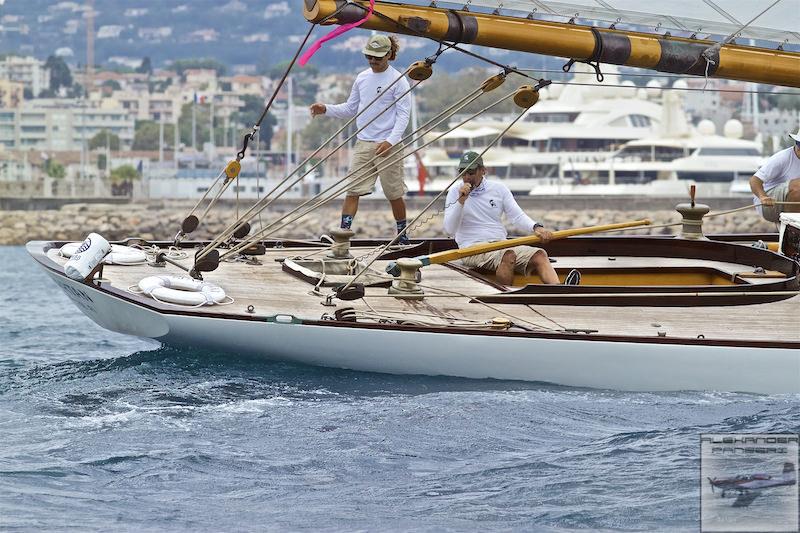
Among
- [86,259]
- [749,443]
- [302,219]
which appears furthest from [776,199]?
[302,219]

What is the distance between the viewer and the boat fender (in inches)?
366

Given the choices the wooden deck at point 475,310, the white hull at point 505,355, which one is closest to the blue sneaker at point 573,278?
the wooden deck at point 475,310

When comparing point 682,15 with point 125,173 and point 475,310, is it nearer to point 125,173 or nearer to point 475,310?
point 475,310

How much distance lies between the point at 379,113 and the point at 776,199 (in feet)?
11.3

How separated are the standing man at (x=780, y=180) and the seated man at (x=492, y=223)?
2.31 meters

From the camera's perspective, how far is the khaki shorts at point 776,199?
1144cm

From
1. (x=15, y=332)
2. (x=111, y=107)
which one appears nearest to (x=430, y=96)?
(x=111, y=107)

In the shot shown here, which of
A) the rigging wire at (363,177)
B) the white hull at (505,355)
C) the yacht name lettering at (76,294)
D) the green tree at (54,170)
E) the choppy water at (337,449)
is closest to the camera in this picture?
the choppy water at (337,449)

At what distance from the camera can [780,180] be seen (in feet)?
38.0

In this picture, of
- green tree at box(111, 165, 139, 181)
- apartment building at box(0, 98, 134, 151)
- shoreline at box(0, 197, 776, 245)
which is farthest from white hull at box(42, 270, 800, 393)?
apartment building at box(0, 98, 134, 151)

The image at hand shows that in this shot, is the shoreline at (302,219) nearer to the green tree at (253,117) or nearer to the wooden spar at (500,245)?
the wooden spar at (500,245)

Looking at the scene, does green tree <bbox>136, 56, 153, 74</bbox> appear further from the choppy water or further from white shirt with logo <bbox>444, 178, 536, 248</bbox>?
the choppy water

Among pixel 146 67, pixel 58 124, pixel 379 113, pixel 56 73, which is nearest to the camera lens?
pixel 379 113

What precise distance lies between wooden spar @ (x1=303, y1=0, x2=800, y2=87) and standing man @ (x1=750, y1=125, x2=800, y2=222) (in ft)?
3.35
